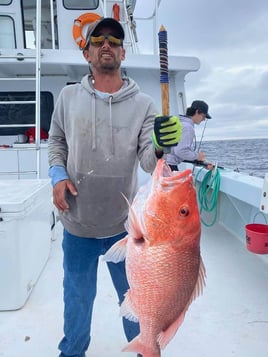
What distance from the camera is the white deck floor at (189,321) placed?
6.88 ft

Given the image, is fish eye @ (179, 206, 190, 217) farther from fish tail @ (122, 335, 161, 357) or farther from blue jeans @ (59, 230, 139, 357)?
blue jeans @ (59, 230, 139, 357)

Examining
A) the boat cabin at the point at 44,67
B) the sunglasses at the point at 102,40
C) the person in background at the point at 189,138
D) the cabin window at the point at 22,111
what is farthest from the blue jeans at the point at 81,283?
the cabin window at the point at 22,111

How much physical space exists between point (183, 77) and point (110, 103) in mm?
4317

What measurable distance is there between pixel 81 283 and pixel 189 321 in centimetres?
98

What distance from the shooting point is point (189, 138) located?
416 cm

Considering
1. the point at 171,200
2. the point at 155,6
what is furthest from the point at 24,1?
the point at 171,200

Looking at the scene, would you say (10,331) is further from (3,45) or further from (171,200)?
(3,45)

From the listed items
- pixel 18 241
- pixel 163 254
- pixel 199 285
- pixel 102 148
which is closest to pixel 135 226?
pixel 163 254

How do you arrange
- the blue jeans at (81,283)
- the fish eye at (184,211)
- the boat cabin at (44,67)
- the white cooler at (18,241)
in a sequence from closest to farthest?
1. the fish eye at (184,211)
2. the blue jeans at (81,283)
3. the white cooler at (18,241)
4. the boat cabin at (44,67)

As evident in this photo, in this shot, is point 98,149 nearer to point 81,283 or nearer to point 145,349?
point 81,283

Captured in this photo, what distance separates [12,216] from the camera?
2355 millimetres

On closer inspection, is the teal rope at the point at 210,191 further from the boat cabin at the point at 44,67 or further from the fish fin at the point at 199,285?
the fish fin at the point at 199,285

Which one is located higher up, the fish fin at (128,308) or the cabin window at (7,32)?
the cabin window at (7,32)

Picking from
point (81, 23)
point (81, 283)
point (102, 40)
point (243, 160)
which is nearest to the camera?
point (102, 40)
